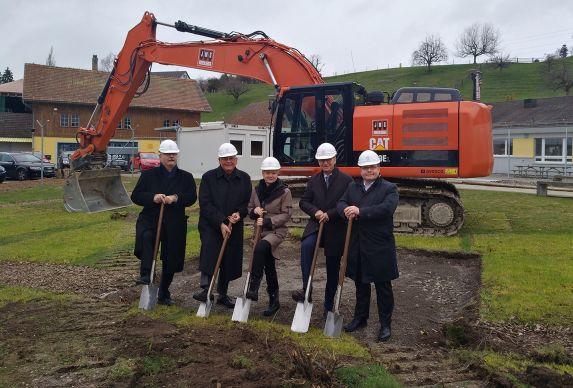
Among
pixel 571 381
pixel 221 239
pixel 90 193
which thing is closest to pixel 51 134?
pixel 90 193

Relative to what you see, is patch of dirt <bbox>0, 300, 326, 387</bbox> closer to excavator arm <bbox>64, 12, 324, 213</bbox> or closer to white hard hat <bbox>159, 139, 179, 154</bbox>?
white hard hat <bbox>159, 139, 179, 154</bbox>

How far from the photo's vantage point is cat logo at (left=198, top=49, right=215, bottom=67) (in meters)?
13.2

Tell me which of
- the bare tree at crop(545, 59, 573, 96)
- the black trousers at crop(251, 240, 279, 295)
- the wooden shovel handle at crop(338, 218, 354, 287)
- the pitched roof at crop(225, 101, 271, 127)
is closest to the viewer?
the wooden shovel handle at crop(338, 218, 354, 287)

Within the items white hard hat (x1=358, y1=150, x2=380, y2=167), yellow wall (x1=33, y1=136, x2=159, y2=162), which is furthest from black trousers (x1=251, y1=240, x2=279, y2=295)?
yellow wall (x1=33, y1=136, x2=159, y2=162)

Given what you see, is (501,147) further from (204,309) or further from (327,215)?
(204,309)

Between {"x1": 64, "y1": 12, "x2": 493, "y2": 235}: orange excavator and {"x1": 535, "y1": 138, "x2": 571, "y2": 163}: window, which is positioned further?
{"x1": 535, "y1": 138, "x2": 571, "y2": 163}: window

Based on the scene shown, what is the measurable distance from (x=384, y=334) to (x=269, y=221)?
1747 millimetres

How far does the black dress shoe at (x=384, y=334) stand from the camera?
5.61 metres

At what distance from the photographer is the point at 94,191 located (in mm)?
15047

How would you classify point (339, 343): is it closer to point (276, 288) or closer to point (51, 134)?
point (276, 288)

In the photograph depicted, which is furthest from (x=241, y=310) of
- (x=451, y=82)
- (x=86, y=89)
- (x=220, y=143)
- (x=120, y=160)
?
(x=451, y=82)

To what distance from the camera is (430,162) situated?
36.6 ft

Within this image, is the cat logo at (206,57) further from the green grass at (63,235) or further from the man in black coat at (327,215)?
the man in black coat at (327,215)

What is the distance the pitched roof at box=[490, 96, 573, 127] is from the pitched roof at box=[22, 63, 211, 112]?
86.1 feet
